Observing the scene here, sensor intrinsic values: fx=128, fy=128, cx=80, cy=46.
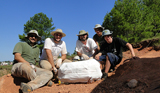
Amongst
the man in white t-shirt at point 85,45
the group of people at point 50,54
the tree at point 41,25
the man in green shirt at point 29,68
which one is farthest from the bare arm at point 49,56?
the tree at point 41,25

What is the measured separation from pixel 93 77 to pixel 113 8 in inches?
375

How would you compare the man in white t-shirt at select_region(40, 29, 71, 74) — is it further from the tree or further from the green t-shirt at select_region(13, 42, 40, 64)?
the tree

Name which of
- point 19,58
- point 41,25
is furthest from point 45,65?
point 41,25

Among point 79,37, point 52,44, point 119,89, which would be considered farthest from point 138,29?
point 119,89

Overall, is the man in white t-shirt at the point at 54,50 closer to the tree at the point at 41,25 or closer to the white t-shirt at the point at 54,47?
the white t-shirt at the point at 54,47

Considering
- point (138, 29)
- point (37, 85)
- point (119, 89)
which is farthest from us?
point (138, 29)

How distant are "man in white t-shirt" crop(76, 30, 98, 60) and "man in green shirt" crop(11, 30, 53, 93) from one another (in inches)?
52.1

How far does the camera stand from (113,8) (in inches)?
443

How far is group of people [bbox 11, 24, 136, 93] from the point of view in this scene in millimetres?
3049

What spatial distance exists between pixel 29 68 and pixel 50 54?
737 mm

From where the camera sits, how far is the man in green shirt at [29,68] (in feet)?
9.42

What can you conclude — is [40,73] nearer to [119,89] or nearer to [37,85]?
[37,85]

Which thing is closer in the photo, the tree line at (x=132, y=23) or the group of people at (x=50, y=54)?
the group of people at (x=50, y=54)

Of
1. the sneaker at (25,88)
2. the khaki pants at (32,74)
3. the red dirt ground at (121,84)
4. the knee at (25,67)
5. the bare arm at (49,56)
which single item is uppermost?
the bare arm at (49,56)
